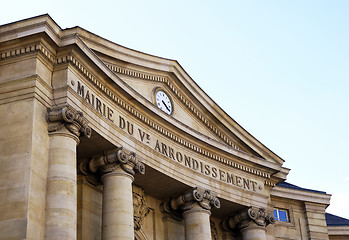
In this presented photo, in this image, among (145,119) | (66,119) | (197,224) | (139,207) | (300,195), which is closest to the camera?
(66,119)

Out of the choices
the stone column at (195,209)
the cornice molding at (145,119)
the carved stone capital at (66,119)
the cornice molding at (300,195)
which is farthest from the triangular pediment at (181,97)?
the carved stone capital at (66,119)

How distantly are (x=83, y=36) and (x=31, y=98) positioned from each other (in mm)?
3985

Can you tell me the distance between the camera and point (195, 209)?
30.0m

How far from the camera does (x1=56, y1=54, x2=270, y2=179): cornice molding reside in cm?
2474

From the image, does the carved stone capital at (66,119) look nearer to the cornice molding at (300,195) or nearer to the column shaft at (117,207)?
the column shaft at (117,207)

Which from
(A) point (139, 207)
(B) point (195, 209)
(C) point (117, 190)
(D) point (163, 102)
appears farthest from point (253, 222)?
(C) point (117, 190)

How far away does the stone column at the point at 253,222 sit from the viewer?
32531 mm

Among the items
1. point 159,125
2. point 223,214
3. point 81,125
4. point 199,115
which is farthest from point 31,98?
point 223,214

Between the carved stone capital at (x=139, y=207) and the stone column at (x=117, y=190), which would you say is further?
the carved stone capital at (x=139, y=207)

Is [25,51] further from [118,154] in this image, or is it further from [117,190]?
[117,190]

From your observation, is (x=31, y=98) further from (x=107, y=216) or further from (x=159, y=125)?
(x=159, y=125)

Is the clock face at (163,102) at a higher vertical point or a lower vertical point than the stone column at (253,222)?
higher

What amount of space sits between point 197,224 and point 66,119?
9.44 meters

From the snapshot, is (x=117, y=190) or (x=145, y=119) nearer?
(x=117, y=190)
